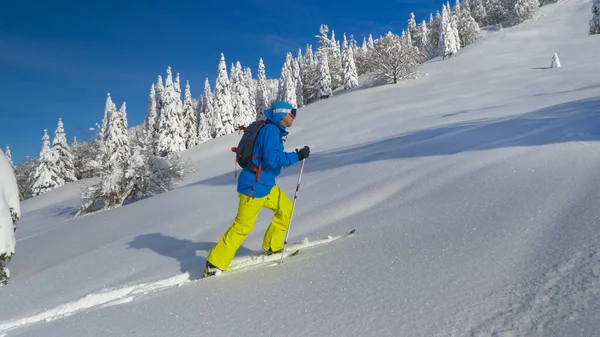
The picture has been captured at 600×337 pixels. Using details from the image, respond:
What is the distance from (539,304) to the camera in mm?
1938

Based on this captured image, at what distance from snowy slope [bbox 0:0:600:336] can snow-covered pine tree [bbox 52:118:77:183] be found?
4090 centimetres

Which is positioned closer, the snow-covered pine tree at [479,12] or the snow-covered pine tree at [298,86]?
the snow-covered pine tree at [298,86]

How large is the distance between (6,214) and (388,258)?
811cm

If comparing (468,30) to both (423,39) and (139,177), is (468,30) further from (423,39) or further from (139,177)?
(139,177)

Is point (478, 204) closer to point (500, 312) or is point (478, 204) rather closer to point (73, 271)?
point (500, 312)

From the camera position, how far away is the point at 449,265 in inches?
107

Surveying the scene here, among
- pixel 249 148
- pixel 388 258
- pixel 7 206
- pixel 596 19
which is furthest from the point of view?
pixel 596 19

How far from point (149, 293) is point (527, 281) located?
3241mm

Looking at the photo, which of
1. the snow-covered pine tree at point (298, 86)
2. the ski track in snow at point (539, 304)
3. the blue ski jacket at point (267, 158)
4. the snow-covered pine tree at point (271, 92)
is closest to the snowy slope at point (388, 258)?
the ski track in snow at point (539, 304)


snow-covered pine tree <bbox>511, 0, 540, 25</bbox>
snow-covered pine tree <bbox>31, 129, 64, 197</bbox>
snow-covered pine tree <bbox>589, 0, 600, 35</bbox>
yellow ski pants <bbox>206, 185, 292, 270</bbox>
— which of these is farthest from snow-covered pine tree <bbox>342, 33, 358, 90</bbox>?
yellow ski pants <bbox>206, 185, 292, 270</bbox>

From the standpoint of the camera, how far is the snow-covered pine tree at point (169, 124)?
45.6 m

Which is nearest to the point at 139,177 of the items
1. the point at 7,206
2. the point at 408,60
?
the point at 7,206

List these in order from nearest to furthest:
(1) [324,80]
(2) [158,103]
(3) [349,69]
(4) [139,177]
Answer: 1. (4) [139,177]
2. (2) [158,103]
3. (3) [349,69]
4. (1) [324,80]

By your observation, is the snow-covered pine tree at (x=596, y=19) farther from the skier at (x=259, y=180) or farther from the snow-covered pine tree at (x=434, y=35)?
the snow-covered pine tree at (x=434, y=35)
